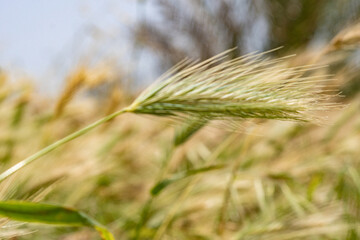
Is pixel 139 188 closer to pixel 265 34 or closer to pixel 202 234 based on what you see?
pixel 202 234

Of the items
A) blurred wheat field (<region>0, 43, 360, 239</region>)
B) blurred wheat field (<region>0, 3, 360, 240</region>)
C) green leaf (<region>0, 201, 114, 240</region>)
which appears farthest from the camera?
blurred wheat field (<region>0, 43, 360, 239</region>)

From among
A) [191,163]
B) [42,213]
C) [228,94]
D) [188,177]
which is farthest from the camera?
[191,163]

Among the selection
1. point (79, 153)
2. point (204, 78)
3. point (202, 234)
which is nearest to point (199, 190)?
point (202, 234)

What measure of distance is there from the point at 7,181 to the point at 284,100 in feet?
1.01

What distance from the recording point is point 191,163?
58.5 inches

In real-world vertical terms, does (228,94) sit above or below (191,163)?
above

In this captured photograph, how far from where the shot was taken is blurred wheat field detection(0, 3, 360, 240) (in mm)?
664

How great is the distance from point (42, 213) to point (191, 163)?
A: 96cm

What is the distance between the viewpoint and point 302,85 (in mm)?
631

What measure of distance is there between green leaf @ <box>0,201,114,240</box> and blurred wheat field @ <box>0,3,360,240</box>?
0.11 ft

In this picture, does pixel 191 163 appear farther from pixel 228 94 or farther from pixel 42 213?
pixel 42 213

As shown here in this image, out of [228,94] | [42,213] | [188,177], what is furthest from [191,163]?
[42,213]

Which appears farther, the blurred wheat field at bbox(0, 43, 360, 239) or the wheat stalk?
the blurred wheat field at bbox(0, 43, 360, 239)

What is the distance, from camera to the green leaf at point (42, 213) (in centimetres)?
53
